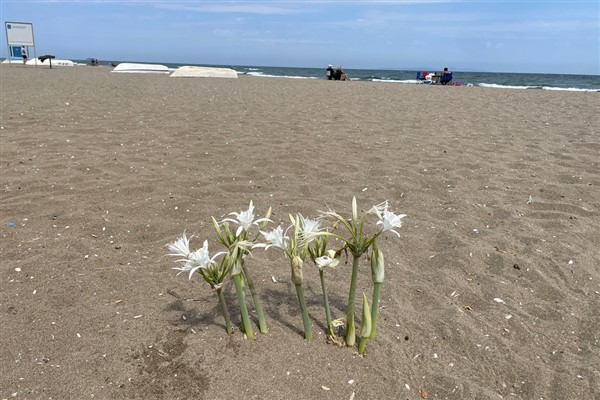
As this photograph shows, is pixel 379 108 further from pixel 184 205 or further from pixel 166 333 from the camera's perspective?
pixel 166 333

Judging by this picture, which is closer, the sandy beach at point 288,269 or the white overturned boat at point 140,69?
the sandy beach at point 288,269

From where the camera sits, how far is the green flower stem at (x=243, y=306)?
2047 mm

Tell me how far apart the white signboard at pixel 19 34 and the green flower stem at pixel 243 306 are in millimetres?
30923

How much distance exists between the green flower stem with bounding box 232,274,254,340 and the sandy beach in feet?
0.22

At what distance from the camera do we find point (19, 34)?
27094 millimetres

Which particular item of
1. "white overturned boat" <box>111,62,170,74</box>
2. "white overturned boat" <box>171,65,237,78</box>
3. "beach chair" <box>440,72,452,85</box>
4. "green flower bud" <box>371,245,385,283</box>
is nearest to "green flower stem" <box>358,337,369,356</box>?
"green flower bud" <box>371,245,385,283</box>

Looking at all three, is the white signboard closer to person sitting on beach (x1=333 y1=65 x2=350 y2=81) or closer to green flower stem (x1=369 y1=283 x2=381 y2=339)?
person sitting on beach (x1=333 y1=65 x2=350 y2=81)

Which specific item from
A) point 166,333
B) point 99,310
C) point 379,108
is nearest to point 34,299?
point 99,310

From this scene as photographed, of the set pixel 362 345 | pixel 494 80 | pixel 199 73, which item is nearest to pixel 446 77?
pixel 199 73

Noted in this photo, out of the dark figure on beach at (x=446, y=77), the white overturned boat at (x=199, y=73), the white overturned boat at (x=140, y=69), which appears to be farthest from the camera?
the white overturned boat at (x=140, y=69)

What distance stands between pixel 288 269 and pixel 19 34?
101 feet

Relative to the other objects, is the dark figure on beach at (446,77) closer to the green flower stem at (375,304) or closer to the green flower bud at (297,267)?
the green flower stem at (375,304)

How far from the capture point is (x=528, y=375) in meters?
2.27

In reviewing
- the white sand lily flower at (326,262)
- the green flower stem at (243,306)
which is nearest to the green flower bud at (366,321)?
the white sand lily flower at (326,262)
